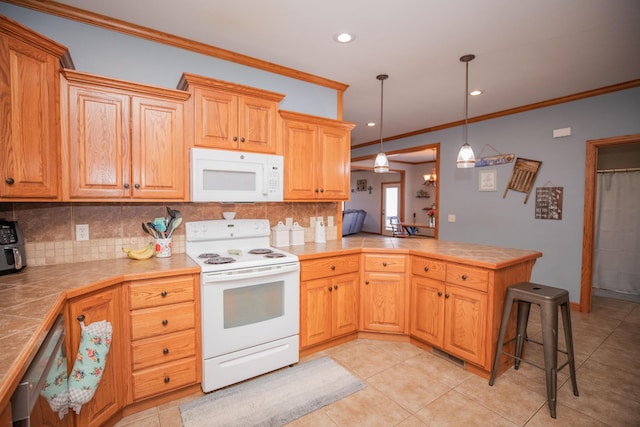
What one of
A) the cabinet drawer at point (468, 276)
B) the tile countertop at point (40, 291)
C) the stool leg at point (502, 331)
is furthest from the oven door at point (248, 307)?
the stool leg at point (502, 331)

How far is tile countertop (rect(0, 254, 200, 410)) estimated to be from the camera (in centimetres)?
92

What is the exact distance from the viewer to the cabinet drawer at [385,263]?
→ 9.35ft

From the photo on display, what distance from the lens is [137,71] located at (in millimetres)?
2391

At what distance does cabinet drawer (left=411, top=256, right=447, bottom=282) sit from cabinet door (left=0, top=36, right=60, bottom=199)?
2746 millimetres

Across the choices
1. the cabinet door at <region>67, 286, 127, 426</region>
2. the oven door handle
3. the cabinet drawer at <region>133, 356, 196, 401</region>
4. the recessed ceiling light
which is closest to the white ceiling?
the recessed ceiling light

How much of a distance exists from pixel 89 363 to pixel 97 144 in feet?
4.46

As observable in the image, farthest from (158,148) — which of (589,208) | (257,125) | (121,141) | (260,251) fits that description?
(589,208)

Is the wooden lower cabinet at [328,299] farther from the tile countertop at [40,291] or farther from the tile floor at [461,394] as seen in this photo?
the tile countertop at [40,291]

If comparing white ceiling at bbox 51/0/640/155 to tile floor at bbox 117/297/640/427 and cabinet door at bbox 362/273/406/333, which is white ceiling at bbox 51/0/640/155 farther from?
tile floor at bbox 117/297/640/427

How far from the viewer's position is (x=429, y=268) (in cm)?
267

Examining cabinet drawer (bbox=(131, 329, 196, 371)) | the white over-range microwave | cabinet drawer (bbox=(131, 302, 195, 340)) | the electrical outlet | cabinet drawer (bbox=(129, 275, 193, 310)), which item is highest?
the white over-range microwave

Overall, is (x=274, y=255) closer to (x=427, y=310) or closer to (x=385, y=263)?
(x=385, y=263)

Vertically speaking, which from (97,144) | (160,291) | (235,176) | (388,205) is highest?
(97,144)

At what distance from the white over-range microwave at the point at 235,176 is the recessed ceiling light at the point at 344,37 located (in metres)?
1.07
